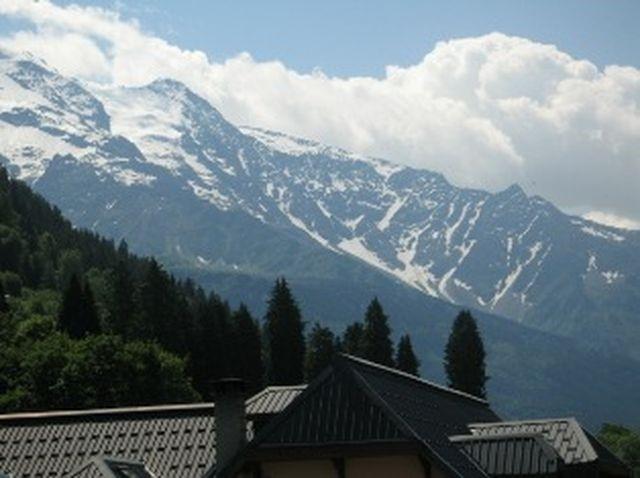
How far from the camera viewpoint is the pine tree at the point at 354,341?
13138 centimetres

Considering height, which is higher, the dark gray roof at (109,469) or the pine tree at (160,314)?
the pine tree at (160,314)

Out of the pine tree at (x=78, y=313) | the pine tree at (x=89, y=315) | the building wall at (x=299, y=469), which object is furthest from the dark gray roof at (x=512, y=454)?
the pine tree at (x=89, y=315)

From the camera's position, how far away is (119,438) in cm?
4488

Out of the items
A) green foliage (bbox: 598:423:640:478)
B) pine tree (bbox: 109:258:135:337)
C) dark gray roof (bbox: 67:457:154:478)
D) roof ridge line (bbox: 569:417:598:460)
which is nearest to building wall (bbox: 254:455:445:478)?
dark gray roof (bbox: 67:457:154:478)

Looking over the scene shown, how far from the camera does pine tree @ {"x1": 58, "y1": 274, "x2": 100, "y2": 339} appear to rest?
121 meters

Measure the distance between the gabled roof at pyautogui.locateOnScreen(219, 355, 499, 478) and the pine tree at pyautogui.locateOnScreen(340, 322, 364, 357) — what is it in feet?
303

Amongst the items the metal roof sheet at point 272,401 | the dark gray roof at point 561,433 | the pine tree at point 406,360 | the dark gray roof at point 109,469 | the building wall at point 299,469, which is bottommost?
the dark gray roof at point 109,469

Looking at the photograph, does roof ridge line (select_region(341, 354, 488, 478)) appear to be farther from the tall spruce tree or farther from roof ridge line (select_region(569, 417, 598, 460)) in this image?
the tall spruce tree

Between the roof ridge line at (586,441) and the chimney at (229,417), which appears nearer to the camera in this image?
the roof ridge line at (586,441)

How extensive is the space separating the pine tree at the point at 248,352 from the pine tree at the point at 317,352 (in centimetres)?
433

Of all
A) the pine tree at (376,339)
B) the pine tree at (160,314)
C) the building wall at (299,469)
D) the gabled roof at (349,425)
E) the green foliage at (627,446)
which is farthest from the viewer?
the green foliage at (627,446)

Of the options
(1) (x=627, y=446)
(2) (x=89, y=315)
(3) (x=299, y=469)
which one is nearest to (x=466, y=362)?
(2) (x=89, y=315)

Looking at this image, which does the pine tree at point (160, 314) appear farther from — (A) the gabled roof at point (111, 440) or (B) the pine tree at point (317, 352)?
(A) the gabled roof at point (111, 440)

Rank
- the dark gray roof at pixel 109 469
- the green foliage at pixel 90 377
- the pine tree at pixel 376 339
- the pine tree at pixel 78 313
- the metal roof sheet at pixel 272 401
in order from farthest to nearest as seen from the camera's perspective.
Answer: the pine tree at pixel 376 339, the pine tree at pixel 78 313, the green foliage at pixel 90 377, the metal roof sheet at pixel 272 401, the dark gray roof at pixel 109 469
